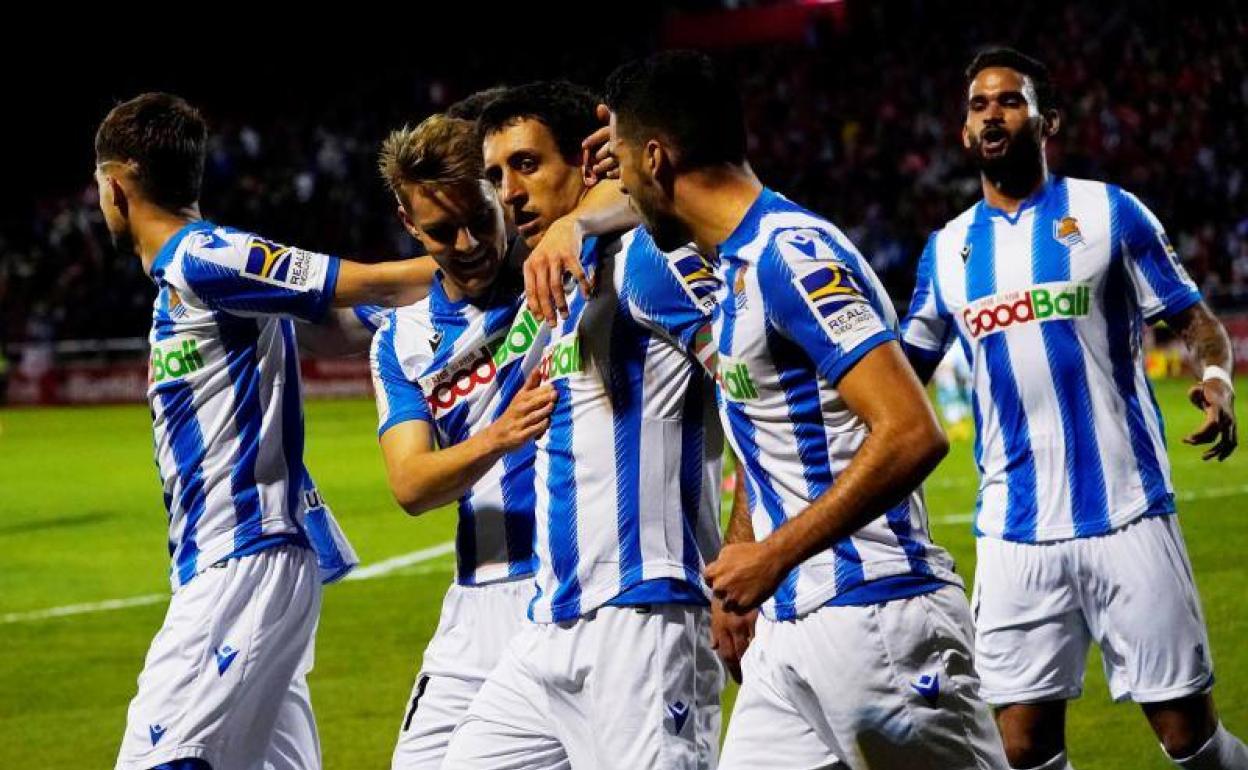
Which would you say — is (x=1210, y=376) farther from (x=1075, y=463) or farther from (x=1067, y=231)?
(x=1067, y=231)

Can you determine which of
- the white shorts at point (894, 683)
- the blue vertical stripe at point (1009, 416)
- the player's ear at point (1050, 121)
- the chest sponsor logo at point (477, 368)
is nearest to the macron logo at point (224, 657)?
the chest sponsor logo at point (477, 368)

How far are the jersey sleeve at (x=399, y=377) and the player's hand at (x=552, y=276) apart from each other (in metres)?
0.78

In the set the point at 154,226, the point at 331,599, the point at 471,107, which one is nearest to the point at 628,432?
the point at 471,107

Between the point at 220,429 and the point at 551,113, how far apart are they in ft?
4.47

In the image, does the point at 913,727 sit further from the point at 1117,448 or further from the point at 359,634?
the point at 359,634

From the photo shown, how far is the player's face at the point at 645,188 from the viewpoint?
3.67 metres

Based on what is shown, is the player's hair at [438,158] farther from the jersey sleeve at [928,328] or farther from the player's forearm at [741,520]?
the jersey sleeve at [928,328]

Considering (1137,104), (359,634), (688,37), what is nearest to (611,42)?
(688,37)

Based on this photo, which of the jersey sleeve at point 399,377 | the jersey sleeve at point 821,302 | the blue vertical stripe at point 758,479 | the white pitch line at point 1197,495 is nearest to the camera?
the jersey sleeve at point 821,302

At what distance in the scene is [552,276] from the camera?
3982 millimetres

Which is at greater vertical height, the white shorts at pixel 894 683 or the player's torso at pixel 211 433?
the player's torso at pixel 211 433

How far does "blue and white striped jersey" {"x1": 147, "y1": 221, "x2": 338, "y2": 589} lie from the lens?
16.3ft

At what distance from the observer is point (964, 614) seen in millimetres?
3801

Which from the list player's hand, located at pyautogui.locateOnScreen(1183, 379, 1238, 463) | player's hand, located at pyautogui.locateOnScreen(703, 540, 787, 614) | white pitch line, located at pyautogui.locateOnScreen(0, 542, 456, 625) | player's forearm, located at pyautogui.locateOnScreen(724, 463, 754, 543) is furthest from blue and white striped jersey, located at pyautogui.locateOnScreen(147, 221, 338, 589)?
white pitch line, located at pyautogui.locateOnScreen(0, 542, 456, 625)
